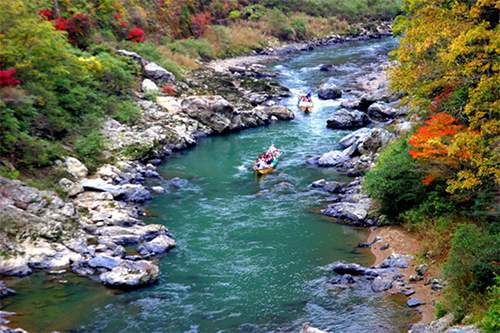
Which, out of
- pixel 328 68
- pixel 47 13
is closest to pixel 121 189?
pixel 47 13

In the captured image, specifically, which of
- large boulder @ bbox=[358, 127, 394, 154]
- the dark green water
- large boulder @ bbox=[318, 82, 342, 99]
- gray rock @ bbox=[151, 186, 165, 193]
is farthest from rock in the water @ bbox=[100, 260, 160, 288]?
large boulder @ bbox=[318, 82, 342, 99]

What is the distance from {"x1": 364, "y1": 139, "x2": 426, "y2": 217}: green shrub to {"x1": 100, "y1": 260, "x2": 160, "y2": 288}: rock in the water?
8922 mm

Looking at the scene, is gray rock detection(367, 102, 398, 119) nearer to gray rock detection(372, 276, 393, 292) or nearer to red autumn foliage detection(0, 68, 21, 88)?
gray rock detection(372, 276, 393, 292)

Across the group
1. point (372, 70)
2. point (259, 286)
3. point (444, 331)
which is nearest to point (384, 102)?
point (372, 70)

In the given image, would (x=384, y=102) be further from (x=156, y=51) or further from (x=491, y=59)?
(x=491, y=59)

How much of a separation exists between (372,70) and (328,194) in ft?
94.2

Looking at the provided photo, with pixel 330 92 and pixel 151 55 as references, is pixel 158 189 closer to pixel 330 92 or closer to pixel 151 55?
pixel 151 55

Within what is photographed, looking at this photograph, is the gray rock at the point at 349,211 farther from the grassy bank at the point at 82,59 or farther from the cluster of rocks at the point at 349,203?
the grassy bank at the point at 82,59

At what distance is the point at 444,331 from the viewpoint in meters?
9.88

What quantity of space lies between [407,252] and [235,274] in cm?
609

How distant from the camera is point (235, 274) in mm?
14508

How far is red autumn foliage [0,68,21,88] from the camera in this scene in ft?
61.1

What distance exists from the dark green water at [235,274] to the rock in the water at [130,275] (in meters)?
0.30

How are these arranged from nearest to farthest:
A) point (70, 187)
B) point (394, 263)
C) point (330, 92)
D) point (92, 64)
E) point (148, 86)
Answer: point (394, 263) < point (70, 187) < point (92, 64) < point (148, 86) < point (330, 92)
